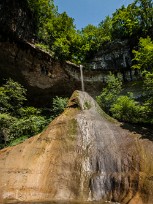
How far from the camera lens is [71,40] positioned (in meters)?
27.3

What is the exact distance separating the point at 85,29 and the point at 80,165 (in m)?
24.3

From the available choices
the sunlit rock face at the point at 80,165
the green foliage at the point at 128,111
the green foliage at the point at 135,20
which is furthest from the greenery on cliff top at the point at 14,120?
the green foliage at the point at 135,20

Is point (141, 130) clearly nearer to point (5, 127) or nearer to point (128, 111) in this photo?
point (128, 111)

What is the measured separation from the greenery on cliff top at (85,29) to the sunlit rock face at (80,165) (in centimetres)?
1406

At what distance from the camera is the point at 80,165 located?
9.57 meters

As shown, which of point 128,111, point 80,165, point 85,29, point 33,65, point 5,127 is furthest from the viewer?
point 85,29

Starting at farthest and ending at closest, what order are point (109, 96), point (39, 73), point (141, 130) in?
point (39, 73) → point (109, 96) → point (141, 130)

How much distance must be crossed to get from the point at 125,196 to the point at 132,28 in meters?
23.0

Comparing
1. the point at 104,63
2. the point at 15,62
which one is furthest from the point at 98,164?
the point at 104,63

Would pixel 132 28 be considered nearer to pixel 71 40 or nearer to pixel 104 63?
pixel 104 63

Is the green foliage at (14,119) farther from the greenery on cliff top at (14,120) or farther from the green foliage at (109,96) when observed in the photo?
the green foliage at (109,96)

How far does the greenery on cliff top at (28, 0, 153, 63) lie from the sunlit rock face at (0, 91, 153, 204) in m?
14.1

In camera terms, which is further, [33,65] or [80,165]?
[33,65]

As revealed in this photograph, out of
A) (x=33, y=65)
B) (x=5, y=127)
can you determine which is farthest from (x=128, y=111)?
(x=33, y=65)
